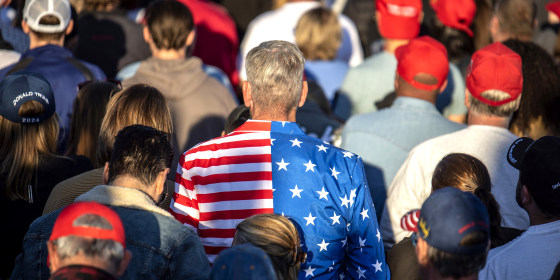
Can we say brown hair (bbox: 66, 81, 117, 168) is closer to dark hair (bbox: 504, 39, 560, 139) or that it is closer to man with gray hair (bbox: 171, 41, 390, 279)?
man with gray hair (bbox: 171, 41, 390, 279)

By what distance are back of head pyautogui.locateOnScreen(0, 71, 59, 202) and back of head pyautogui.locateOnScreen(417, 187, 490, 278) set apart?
2610 millimetres

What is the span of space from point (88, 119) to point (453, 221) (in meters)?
2.97

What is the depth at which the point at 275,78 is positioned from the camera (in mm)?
4172

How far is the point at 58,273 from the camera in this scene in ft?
9.30

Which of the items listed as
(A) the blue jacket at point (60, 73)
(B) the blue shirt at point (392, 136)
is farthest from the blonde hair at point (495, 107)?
(A) the blue jacket at point (60, 73)

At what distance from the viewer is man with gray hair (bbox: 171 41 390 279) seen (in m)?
4.03

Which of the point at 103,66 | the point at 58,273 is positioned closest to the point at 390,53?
the point at 103,66

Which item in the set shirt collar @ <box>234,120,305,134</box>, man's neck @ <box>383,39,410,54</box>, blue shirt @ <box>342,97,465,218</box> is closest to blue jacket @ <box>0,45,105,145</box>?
blue shirt @ <box>342,97,465,218</box>

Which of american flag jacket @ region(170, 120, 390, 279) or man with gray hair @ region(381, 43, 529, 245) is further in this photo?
man with gray hair @ region(381, 43, 529, 245)

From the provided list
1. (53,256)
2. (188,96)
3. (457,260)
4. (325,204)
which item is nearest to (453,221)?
(457,260)

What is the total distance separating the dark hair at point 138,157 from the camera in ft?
12.3

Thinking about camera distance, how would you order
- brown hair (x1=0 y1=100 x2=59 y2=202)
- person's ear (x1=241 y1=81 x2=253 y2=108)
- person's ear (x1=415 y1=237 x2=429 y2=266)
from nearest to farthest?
person's ear (x1=415 y1=237 x2=429 y2=266)
person's ear (x1=241 y1=81 x2=253 y2=108)
brown hair (x1=0 y1=100 x2=59 y2=202)

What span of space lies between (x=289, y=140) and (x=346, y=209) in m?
0.45

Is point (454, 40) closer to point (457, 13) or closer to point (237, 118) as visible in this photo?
point (457, 13)
